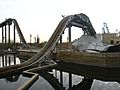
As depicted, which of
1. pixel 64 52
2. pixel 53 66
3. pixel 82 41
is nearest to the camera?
pixel 53 66

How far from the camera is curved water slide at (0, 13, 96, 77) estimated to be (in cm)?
1847

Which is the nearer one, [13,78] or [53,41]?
[13,78]

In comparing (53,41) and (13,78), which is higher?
(53,41)

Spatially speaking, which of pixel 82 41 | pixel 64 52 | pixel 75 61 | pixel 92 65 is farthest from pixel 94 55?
pixel 82 41

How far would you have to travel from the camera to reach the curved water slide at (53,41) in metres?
18.5

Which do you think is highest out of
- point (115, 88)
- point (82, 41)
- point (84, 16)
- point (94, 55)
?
point (84, 16)

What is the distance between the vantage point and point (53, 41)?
31.0 metres

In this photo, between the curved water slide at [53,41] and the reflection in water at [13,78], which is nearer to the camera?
the reflection in water at [13,78]

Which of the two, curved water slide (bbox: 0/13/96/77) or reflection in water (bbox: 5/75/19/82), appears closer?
reflection in water (bbox: 5/75/19/82)

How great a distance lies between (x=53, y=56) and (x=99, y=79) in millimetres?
14655

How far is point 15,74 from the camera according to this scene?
18.3 metres

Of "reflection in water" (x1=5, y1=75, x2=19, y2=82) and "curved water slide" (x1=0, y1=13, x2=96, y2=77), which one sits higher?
"curved water slide" (x1=0, y1=13, x2=96, y2=77)

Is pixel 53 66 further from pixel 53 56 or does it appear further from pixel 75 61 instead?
pixel 53 56

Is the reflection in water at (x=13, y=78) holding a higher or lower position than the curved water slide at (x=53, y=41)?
lower
